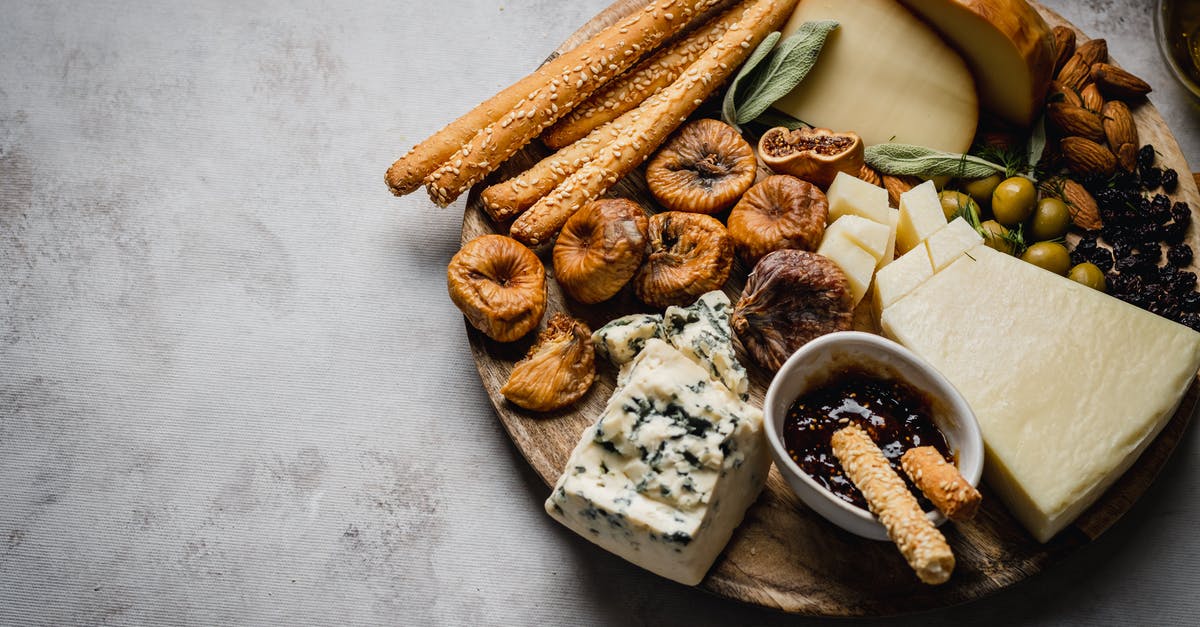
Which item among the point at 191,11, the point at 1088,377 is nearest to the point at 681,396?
the point at 1088,377

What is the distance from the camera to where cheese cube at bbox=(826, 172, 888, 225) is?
2.17 metres

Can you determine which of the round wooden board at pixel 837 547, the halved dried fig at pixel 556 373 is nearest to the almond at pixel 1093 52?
the round wooden board at pixel 837 547

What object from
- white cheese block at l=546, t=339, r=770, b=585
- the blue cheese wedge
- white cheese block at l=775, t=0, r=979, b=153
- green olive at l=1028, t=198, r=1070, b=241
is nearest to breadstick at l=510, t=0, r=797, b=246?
white cheese block at l=775, t=0, r=979, b=153

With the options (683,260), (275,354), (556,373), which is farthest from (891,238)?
(275,354)

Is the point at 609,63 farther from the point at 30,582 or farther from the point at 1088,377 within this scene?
the point at 30,582

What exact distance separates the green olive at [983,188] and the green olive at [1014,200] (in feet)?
0.11

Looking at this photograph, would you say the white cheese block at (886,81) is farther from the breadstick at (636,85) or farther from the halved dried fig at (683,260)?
the halved dried fig at (683,260)

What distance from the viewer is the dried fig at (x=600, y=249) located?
2.06m

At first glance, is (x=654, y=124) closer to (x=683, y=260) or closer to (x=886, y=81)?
(x=683, y=260)

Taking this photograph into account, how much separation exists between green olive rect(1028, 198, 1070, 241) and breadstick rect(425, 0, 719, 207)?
1.07m

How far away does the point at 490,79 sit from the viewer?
2.72 metres

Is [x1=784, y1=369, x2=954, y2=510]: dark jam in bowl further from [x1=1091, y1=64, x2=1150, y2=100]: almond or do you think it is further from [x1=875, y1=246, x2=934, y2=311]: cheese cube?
[x1=1091, y1=64, x2=1150, y2=100]: almond

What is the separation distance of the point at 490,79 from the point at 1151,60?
2.04 meters

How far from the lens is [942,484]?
167 centimetres
